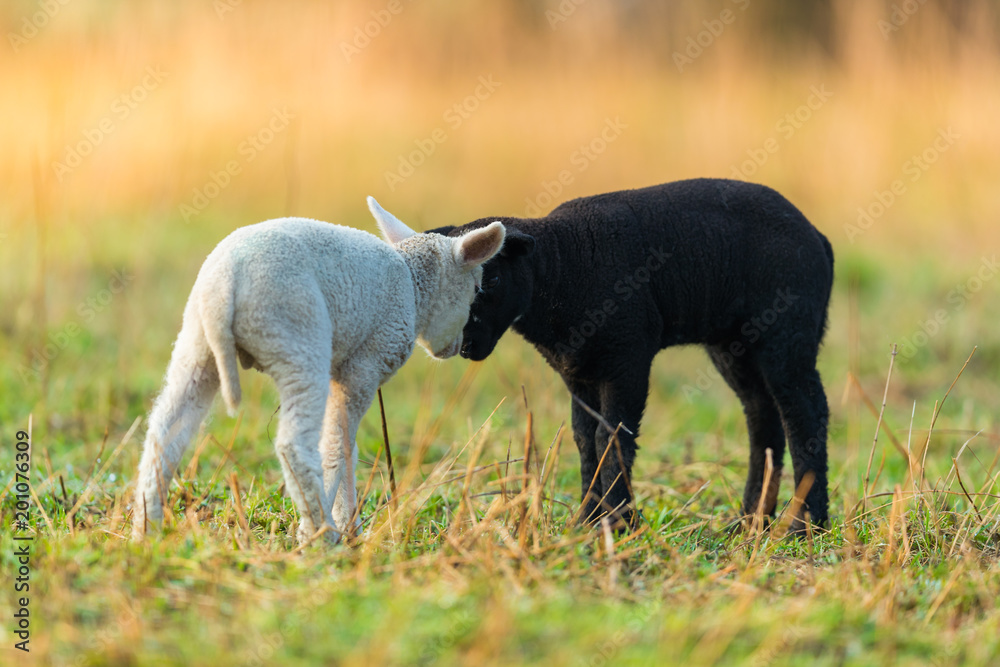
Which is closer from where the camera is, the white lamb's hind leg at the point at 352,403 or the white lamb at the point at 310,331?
the white lamb at the point at 310,331

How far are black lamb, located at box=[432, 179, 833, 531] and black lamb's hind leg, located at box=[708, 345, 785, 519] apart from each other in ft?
0.51

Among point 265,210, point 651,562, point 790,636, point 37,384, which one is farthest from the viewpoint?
point 265,210

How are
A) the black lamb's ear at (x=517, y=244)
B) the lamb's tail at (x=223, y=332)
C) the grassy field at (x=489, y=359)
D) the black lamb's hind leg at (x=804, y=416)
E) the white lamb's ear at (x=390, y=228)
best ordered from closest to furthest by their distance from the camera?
the grassy field at (x=489, y=359) < the lamb's tail at (x=223, y=332) < the black lamb's ear at (x=517, y=244) < the white lamb's ear at (x=390, y=228) < the black lamb's hind leg at (x=804, y=416)

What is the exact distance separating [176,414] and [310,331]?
0.56 meters

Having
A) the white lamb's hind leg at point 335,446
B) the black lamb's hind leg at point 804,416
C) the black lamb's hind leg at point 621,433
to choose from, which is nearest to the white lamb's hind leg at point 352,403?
the white lamb's hind leg at point 335,446

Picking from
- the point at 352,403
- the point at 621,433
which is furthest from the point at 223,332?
the point at 621,433

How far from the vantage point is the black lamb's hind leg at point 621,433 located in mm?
4066

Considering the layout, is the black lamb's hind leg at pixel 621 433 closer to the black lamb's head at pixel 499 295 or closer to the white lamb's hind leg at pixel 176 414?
the black lamb's head at pixel 499 295

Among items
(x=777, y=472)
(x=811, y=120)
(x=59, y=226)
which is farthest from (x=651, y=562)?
(x=811, y=120)

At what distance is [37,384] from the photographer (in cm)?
664

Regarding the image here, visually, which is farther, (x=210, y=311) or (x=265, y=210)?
(x=265, y=210)

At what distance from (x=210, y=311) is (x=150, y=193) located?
7.70m

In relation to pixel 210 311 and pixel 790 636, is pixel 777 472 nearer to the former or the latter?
pixel 790 636

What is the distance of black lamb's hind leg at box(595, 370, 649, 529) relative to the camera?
4.07 m
